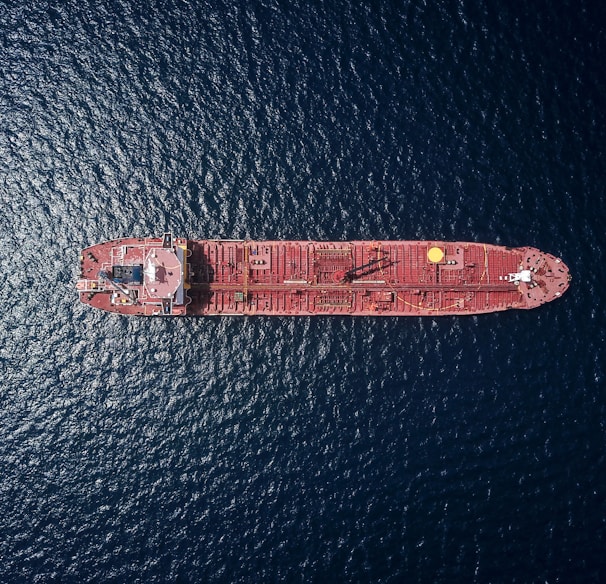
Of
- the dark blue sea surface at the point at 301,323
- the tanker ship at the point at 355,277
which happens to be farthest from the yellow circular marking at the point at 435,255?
the dark blue sea surface at the point at 301,323

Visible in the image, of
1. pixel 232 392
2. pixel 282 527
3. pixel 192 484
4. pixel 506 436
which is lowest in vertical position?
pixel 282 527

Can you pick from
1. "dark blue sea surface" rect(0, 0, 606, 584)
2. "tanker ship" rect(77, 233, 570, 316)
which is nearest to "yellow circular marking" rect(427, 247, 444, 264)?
"tanker ship" rect(77, 233, 570, 316)

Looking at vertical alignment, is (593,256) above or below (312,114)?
below

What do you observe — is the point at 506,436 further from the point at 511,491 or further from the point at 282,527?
the point at 282,527

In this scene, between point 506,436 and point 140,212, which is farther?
point 140,212

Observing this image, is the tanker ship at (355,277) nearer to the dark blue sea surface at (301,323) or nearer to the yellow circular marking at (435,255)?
the yellow circular marking at (435,255)

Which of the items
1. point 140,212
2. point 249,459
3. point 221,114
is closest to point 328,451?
point 249,459
